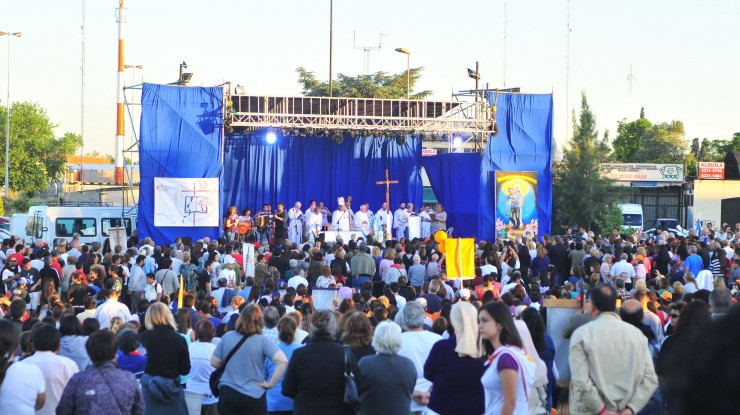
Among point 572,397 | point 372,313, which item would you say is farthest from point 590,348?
point 372,313

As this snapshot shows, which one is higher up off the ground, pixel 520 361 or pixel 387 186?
pixel 387 186

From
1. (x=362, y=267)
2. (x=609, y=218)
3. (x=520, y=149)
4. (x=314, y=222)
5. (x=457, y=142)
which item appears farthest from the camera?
(x=609, y=218)

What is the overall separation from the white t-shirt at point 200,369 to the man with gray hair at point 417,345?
178cm

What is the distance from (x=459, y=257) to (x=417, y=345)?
915 cm

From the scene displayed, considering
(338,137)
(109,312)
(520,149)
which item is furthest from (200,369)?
(520,149)

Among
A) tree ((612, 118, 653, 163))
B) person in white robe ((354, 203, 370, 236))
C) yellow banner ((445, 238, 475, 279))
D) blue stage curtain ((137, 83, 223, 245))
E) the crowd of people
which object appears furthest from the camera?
tree ((612, 118, 653, 163))

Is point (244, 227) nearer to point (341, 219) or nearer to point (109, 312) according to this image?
point (341, 219)

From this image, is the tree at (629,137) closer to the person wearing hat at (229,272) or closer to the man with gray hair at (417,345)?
the person wearing hat at (229,272)

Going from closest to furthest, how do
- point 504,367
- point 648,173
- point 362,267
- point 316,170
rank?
point 504,367
point 362,267
point 316,170
point 648,173

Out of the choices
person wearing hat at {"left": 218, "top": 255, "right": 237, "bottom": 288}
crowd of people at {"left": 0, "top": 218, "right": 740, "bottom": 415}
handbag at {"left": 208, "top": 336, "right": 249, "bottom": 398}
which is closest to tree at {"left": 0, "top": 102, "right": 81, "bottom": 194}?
person wearing hat at {"left": 218, "top": 255, "right": 237, "bottom": 288}

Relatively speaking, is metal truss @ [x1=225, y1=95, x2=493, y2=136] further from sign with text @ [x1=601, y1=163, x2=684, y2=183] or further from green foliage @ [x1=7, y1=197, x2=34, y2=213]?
green foliage @ [x1=7, y1=197, x2=34, y2=213]

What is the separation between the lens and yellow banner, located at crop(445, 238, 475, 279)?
16094 millimetres

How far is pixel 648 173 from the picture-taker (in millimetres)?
45812

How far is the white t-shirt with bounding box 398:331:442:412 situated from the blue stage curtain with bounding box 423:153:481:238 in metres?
20.9
